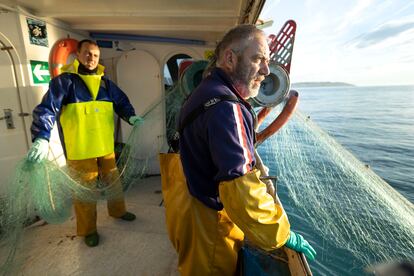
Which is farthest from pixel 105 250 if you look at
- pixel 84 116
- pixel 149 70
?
pixel 149 70

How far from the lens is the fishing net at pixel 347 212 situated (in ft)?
11.4

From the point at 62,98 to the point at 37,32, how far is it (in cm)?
124

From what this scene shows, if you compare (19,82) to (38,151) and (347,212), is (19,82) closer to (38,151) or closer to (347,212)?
(38,151)

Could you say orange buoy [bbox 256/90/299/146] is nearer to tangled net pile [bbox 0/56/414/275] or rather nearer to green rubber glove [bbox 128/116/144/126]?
tangled net pile [bbox 0/56/414/275]

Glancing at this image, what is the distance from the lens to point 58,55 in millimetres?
3166

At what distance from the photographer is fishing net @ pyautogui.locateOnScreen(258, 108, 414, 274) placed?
11.4ft

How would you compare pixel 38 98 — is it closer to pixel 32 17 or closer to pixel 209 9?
pixel 32 17

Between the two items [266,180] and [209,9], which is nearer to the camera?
[266,180]

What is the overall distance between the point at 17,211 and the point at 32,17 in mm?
2313

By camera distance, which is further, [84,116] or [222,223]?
[84,116]

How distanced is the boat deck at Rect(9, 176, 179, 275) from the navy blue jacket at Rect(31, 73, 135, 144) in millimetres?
1195

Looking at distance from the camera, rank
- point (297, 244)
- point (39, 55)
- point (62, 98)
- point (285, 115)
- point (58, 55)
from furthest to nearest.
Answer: point (58, 55), point (39, 55), point (285, 115), point (62, 98), point (297, 244)

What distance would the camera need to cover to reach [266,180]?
1631 mm

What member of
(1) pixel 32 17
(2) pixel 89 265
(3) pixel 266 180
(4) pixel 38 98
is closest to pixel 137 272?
(2) pixel 89 265
